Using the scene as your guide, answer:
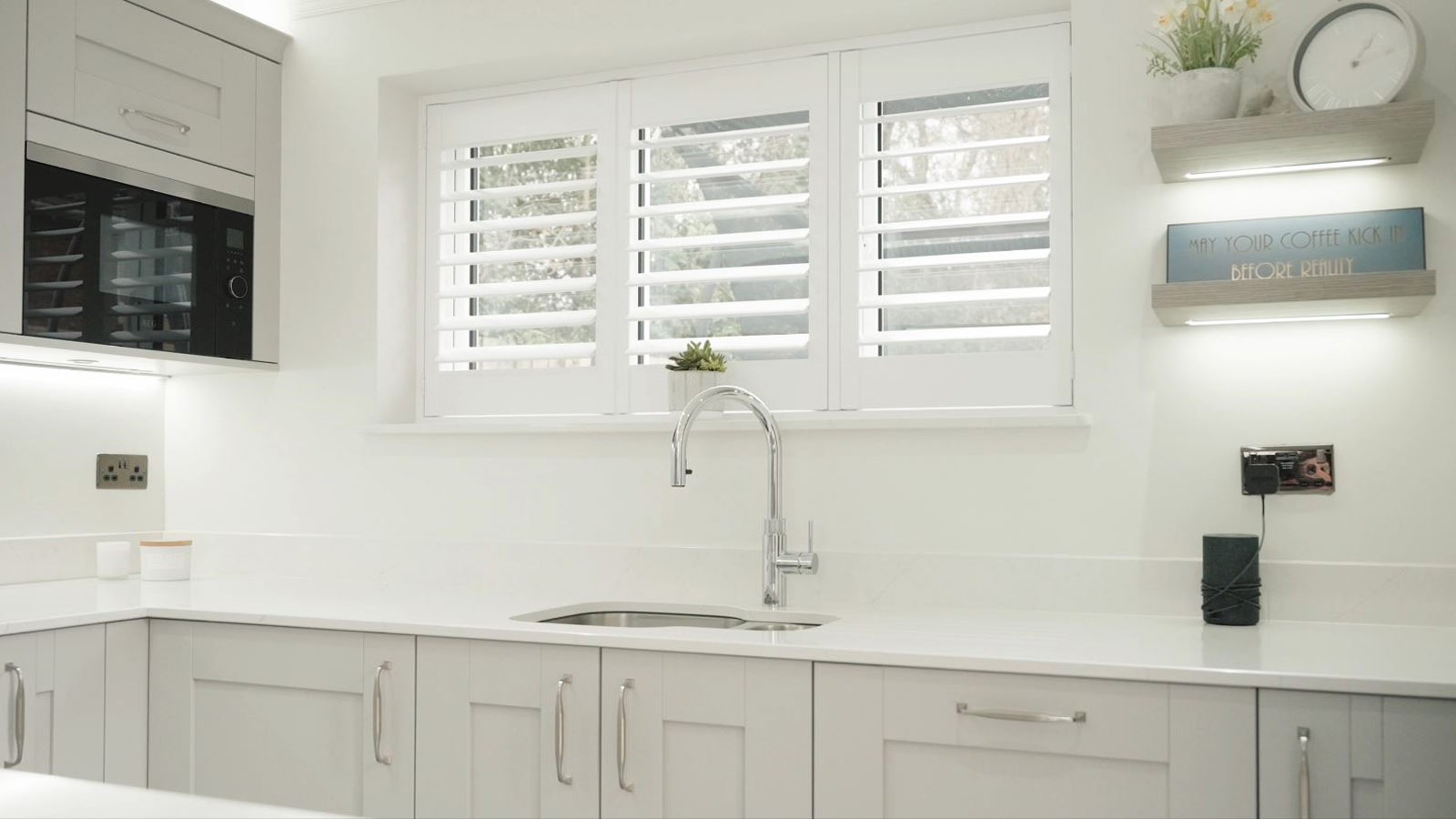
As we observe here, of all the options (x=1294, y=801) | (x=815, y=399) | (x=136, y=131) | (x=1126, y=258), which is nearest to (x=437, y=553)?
(x=815, y=399)

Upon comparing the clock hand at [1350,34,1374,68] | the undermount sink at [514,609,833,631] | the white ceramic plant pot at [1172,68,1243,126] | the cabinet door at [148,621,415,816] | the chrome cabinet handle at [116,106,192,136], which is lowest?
the cabinet door at [148,621,415,816]

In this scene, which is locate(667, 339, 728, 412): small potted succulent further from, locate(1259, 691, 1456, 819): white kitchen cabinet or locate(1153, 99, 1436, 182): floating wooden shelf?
locate(1259, 691, 1456, 819): white kitchen cabinet

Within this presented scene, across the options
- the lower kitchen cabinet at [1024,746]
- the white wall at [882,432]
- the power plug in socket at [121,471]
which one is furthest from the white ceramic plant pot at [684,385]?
the power plug in socket at [121,471]

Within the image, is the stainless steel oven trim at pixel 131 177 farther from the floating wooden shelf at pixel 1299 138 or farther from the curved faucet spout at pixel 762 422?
the floating wooden shelf at pixel 1299 138

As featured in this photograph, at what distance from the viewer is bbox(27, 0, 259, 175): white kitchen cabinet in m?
2.60

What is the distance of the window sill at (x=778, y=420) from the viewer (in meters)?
2.47

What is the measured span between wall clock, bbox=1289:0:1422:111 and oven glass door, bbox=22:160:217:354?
7.94ft

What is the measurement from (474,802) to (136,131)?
5.59ft


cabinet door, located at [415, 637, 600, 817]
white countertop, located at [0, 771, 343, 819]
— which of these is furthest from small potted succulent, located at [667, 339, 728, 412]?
white countertop, located at [0, 771, 343, 819]

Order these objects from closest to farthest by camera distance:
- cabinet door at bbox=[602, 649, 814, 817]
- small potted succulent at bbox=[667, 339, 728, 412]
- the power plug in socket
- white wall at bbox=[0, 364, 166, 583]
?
cabinet door at bbox=[602, 649, 814, 817] → small potted succulent at bbox=[667, 339, 728, 412] → white wall at bbox=[0, 364, 166, 583] → the power plug in socket

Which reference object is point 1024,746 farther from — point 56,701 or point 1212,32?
point 56,701

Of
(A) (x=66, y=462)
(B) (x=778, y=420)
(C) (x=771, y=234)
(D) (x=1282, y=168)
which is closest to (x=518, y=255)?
(C) (x=771, y=234)

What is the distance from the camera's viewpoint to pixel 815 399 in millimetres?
2750

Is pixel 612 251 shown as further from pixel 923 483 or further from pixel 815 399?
pixel 923 483
